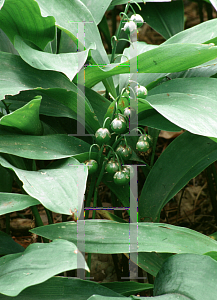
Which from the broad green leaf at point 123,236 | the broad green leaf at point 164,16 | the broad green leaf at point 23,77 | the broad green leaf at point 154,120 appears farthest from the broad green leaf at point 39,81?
the broad green leaf at point 164,16

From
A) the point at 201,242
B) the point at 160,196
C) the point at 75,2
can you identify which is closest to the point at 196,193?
the point at 160,196

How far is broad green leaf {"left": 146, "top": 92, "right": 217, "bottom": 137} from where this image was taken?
463mm

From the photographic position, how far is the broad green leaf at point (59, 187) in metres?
0.40

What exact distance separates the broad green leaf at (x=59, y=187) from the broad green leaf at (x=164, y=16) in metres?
0.69

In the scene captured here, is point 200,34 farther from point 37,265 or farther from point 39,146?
point 37,265

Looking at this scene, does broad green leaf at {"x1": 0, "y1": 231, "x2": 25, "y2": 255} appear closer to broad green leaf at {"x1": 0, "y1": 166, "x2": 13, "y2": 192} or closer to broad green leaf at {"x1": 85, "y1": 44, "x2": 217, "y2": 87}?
broad green leaf at {"x1": 0, "y1": 166, "x2": 13, "y2": 192}

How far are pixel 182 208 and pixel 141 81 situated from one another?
0.62 metres

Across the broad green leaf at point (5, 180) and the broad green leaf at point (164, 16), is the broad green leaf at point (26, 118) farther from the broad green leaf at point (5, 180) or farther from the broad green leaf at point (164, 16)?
the broad green leaf at point (164, 16)

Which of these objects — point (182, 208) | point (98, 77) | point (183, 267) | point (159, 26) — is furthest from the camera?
point (182, 208)

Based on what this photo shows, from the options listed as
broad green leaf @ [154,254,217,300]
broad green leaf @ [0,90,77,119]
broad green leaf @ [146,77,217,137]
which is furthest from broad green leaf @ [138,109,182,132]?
broad green leaf @ [154,254,217,300]

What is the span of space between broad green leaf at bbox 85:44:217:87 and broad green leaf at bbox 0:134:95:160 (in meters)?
0.16

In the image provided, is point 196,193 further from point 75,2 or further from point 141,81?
point 75,2

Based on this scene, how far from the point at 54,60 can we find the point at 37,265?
361mm

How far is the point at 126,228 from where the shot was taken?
1.62 feet
